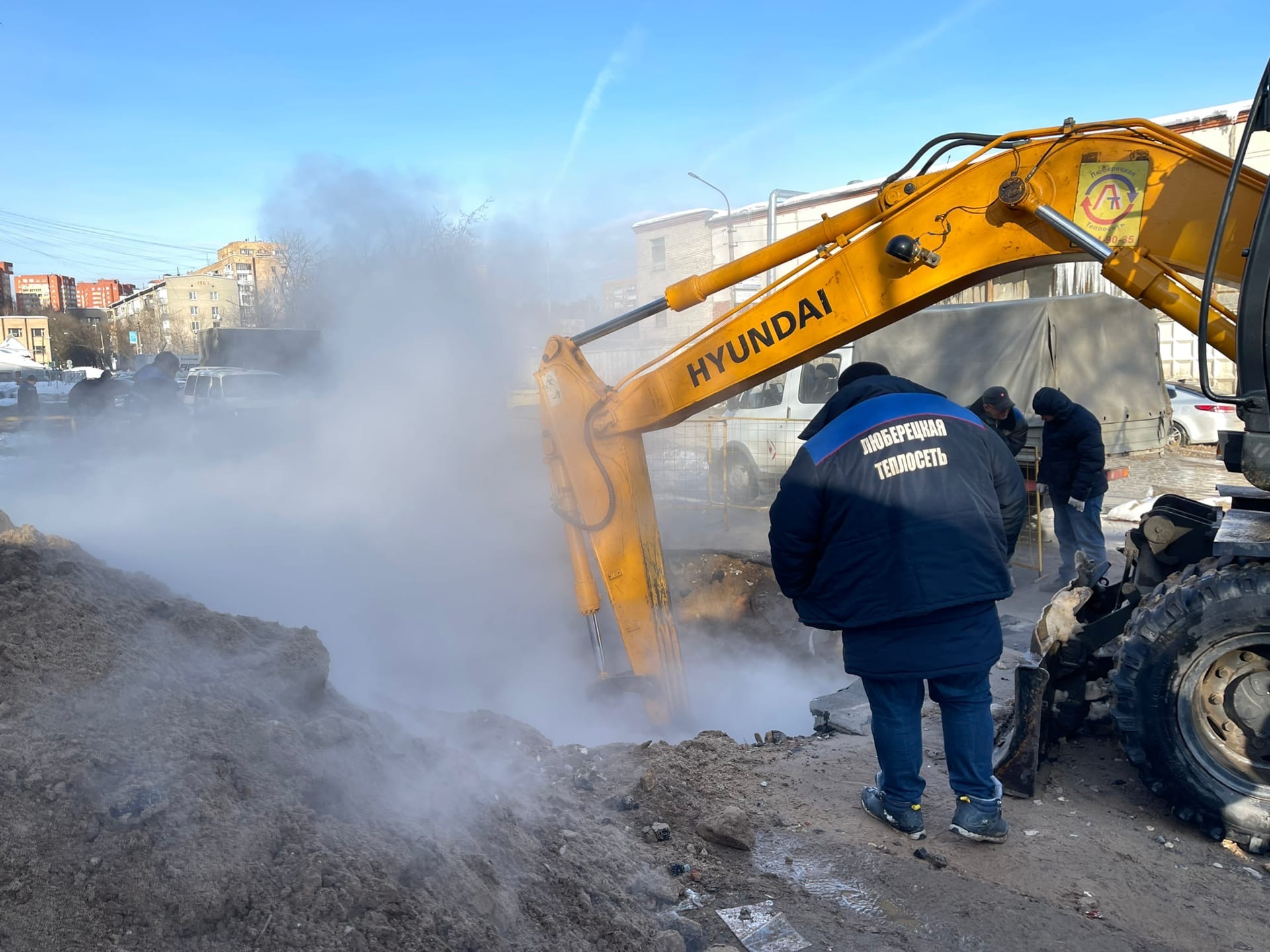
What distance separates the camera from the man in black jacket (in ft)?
23.9

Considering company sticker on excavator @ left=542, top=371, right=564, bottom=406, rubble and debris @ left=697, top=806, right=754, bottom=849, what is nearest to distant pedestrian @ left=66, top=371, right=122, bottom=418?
company sticker on excavator @ left=542, top=371, right=564, bottom=406

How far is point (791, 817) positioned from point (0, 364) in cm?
3968

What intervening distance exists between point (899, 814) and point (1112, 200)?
271cm

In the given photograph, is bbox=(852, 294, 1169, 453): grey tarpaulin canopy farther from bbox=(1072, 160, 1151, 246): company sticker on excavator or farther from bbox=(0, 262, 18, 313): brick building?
bbox=(0, 262, 18, 313): brick building

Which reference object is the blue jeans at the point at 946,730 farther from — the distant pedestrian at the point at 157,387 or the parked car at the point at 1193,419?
the distant pedestrian at the point at 157,387

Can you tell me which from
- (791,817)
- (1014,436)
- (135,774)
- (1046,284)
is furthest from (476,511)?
(1046,284)

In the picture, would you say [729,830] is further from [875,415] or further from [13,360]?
[13,360]

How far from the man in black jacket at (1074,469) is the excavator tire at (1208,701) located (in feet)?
12.6

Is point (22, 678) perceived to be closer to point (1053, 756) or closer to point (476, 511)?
point (1053, 756)

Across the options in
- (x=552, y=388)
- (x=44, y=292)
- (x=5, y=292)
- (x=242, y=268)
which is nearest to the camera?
(x=552, y=388)

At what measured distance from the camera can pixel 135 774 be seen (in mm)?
2684

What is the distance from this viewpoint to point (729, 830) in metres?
3.44

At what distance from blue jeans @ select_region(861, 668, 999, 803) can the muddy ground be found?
24 cm

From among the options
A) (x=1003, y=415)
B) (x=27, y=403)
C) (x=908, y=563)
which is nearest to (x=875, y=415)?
(x=908, y=563)
